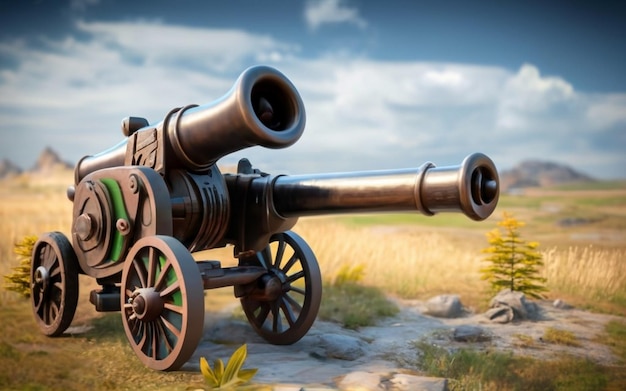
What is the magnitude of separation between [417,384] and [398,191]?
1.56 m

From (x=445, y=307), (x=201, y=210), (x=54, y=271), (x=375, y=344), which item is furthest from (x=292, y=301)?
(x=445, y=307)

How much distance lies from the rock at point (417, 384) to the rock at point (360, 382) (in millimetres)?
115

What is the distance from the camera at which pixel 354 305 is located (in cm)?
918

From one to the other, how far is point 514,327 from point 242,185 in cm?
403

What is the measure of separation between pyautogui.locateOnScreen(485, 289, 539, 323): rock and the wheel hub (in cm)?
484

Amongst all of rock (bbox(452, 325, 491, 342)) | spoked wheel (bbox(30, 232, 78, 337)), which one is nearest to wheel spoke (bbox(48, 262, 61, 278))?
spoked wheel (bbox(30, 232, 78, 337))

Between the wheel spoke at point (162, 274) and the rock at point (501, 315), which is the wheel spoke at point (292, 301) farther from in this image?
the rock at point (501, 315)

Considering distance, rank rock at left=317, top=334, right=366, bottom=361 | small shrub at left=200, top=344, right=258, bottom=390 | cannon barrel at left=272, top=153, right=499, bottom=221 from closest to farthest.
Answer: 1. cannon barrel at left=272, top=153, right=499, bottom=221
2. small shrub at left=200, top=344, right=258, bottom=390
3. rock at left=317, top=334, right=366, bottom=361

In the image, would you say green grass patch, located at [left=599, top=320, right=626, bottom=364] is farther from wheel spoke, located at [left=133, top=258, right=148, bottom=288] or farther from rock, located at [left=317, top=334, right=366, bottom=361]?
wheel spoke, located at [left=133, top=258, right=148, bottom=288]

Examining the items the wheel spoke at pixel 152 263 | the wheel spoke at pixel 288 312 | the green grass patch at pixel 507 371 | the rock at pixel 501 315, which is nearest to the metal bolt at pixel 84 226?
the wheel spoke at pixel 152 263

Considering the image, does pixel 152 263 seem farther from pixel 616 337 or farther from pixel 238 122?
pixel 616 337

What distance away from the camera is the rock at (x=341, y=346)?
6594mm

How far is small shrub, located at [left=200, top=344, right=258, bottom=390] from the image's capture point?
5277 mm

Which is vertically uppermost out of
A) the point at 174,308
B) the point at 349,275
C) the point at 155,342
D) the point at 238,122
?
the point at 238,122
